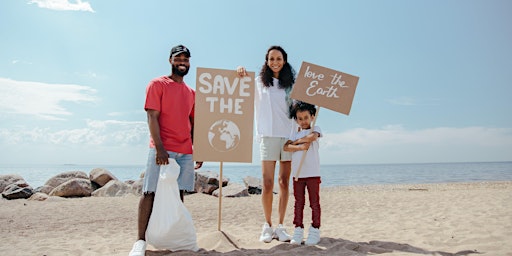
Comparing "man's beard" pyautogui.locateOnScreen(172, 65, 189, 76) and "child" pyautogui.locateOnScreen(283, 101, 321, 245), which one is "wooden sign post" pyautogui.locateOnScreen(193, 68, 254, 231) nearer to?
"man's beard" pyautogui.locateOnScreen(172, 65, 189, 76)

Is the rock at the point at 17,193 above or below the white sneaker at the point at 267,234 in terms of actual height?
below

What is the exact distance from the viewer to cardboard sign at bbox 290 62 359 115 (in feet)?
14.8

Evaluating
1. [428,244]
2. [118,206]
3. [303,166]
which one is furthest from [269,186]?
[118,206]

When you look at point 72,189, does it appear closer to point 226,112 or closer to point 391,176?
point 226,112

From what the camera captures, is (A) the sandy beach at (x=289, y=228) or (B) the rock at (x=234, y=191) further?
(B) the rock at (x=234, y=191)

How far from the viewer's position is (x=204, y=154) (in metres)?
4.38

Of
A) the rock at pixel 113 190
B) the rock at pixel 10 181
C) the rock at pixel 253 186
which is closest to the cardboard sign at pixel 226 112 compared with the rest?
the rock at pixel 253 186

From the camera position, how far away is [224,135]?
14.9ft

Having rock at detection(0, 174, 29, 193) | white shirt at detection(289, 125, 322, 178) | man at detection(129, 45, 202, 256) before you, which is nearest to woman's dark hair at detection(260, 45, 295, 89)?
white shirt at detection(289, 125, 322, 178)

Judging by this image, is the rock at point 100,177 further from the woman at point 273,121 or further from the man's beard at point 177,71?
the man's beard at point 177,71

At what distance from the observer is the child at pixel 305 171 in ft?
14.1

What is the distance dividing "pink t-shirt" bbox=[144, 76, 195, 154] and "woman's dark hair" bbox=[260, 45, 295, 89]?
1.04 meters

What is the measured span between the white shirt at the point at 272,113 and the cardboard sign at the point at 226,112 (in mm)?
117

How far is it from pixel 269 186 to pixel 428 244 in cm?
203
